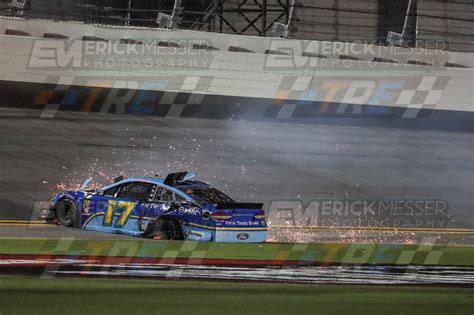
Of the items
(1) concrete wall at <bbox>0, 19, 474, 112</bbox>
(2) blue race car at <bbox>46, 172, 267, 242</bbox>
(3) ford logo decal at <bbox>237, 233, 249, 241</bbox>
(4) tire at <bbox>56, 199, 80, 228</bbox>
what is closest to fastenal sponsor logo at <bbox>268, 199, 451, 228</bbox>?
(2) blue race car at <bbox>46, 172, 267, 242</bbox>

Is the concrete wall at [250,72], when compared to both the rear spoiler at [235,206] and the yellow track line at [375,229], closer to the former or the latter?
the yellow track line at [375,229]

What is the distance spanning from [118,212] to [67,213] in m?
0.94

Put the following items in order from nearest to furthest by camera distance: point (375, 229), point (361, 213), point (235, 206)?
point (235, 206) < point (375, 229) < point (361, 213)

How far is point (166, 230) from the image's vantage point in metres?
13.2

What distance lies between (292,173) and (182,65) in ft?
Result: 12.4

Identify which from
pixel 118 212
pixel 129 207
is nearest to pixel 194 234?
pixel 129 207

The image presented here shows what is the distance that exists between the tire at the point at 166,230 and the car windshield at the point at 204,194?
0.46 metres

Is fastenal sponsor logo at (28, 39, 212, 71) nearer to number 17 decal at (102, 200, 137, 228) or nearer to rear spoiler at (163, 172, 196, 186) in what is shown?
number 17 decal at (102, 200, 137, 228)

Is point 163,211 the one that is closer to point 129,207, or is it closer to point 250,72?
point 129,207

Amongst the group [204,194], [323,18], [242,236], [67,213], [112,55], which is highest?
[323,18]

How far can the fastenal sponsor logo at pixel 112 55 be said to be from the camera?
1839 centimetres

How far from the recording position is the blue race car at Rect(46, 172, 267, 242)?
13.0 meters

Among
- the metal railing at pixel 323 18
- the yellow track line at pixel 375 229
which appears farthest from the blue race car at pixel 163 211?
the metal railing at pixel 323 18

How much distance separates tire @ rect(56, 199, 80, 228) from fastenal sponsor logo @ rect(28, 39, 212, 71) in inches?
189
